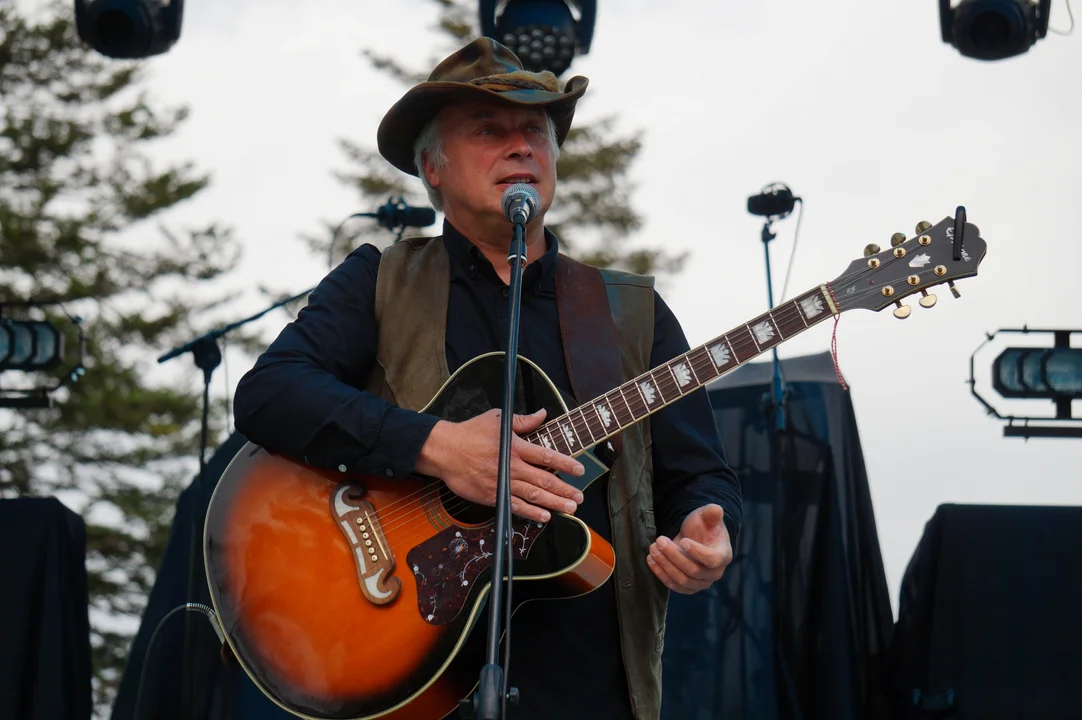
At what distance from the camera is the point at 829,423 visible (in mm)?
4527

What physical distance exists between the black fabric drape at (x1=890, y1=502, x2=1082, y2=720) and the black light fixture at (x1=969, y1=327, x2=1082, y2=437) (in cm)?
104

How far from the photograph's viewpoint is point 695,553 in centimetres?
255

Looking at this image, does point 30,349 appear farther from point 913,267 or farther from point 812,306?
point 913,267

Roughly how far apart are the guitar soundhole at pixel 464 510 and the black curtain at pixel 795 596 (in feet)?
5.95

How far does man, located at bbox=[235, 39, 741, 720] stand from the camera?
2.62 meters

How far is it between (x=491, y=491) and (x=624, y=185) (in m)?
18.0

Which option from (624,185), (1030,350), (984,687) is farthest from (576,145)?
(984,687)

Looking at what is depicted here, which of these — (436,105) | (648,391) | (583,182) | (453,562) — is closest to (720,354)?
(648,391)

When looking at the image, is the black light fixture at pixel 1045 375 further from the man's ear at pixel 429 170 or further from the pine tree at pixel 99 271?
the pine tree at pixel 99 271

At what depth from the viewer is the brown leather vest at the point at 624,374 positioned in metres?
2.72

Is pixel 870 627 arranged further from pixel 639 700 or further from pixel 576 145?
pixel 576 145

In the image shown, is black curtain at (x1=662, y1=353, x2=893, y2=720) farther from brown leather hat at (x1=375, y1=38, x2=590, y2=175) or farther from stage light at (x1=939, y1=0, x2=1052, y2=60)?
brown leather hat at (x1=375, y1=38, x2=590, y2=175)

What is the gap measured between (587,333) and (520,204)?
46 cm

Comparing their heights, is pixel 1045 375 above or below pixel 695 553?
above
